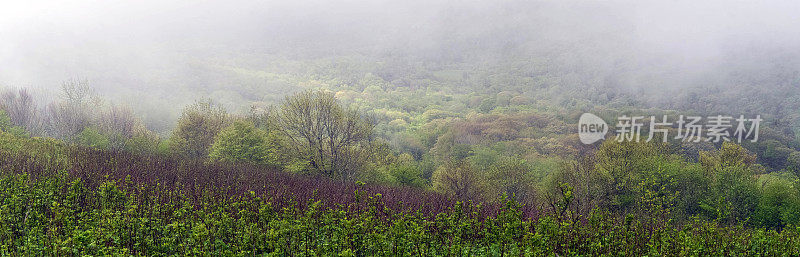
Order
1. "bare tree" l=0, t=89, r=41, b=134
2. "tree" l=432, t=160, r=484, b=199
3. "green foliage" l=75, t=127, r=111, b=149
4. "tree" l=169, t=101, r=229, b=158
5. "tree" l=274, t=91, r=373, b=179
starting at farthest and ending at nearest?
"bare tree" l=0, t=89, r=41, b=134 < "green foliage" l=75, t=127, r=111, b=149 < "tree" l=169, t=101, r=229, b=158 < "tree" l=432, t=160, r=484, b=199 < "tree" l=274, t=91, r=373, b=179

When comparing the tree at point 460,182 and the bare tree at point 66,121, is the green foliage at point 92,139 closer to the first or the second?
the bare tree at point 66,121

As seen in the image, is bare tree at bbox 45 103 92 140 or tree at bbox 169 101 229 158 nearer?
tree at bbox 169 101 229 158

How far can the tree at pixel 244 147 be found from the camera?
4178cm

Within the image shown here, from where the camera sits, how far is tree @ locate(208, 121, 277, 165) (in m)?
41.8

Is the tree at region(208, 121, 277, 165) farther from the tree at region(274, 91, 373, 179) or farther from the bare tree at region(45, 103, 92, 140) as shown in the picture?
the bare tree at region(45, 103, 92, 140)

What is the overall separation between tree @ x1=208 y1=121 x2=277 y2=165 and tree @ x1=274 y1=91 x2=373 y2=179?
214 cm

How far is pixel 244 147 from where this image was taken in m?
42.5

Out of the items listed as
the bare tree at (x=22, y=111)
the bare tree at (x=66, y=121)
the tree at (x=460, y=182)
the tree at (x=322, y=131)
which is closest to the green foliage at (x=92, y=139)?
the bare tree at (x=66, y=121)

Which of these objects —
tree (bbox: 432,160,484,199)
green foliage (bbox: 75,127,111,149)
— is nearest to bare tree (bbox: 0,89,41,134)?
green foliage (bbox: 75,127,111,149)

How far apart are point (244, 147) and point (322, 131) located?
7.90 m

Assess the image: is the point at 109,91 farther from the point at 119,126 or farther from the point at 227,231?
the point at 227,231

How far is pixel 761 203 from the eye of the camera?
1889 inches

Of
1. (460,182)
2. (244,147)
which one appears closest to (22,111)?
(244,147)

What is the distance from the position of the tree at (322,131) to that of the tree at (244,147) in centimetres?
214
